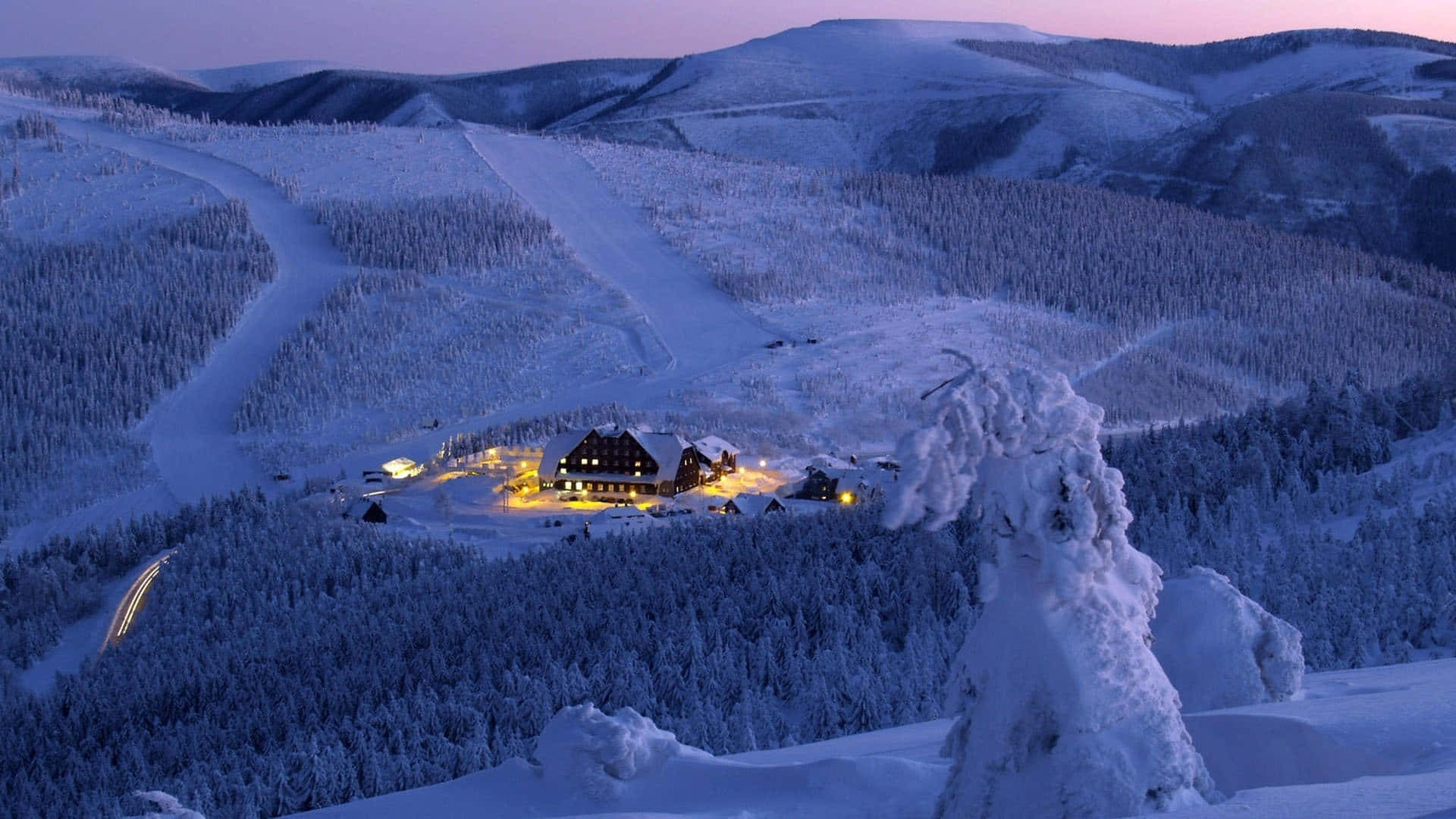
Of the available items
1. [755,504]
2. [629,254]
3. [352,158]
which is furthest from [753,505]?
[352,158]

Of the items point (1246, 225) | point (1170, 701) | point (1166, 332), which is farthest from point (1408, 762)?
point (1246, 225)

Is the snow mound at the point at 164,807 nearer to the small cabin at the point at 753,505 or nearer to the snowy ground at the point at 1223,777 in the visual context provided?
the snowy ground at the point at 1223,777

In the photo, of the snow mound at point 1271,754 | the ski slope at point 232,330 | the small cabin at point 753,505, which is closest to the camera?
the snow mound at point 1271,754

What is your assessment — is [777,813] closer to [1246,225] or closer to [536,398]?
[536,398]

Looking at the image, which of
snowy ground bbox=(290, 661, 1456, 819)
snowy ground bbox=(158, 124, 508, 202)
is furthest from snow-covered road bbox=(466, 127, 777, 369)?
snowy ground bbox=(290, 661, 1456, 819)

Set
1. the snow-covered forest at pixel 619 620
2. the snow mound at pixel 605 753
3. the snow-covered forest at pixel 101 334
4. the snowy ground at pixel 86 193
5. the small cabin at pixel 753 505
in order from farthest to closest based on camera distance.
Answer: the snowy ground at pixel 86 193
the snow-covered forest at pixel 101 334
the small cabin at pixel 753 505
the snow-covered forest at pixel 619 620
the snow mound at pixel 605 753

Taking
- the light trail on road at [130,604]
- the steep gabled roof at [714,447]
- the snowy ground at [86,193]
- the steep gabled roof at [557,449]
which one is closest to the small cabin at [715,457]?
the steep gabled roof at [714,447]
